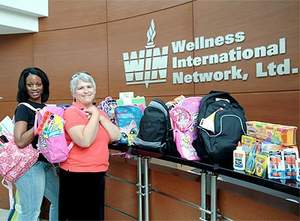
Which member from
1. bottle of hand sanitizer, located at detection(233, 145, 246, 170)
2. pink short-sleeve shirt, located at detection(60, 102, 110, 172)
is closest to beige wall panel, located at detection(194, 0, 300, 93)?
bottle of hand sanitizer, located at detection(233, 145, 246, 170)

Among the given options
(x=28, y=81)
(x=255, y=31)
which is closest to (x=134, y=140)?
(x=28, y=81)

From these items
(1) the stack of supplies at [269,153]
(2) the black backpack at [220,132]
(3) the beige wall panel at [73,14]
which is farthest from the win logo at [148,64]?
(1) the stack of supplies at [269,153]

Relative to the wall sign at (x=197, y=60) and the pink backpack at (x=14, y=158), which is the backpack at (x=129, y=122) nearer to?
the pink backpack at (x=14, y=158)

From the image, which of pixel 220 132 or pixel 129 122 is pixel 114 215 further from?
pixel 220 132

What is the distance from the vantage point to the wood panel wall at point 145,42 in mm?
2588

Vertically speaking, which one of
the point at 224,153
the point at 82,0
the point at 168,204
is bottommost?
the point at 168,204

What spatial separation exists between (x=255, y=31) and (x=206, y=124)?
1257 mm

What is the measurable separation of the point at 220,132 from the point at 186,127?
253 mm

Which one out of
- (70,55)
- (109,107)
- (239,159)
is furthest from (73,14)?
(239,159)

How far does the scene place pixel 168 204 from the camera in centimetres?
249

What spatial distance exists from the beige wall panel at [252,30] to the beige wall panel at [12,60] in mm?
2598

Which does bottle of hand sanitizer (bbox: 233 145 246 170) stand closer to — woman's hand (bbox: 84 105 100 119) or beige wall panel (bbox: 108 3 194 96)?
woman's hand (bbox: 84 105 100 119)

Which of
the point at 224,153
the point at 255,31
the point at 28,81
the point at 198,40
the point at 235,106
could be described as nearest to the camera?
the point at 224,153

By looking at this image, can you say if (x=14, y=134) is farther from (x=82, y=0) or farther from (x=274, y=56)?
(x=82, y=0)
